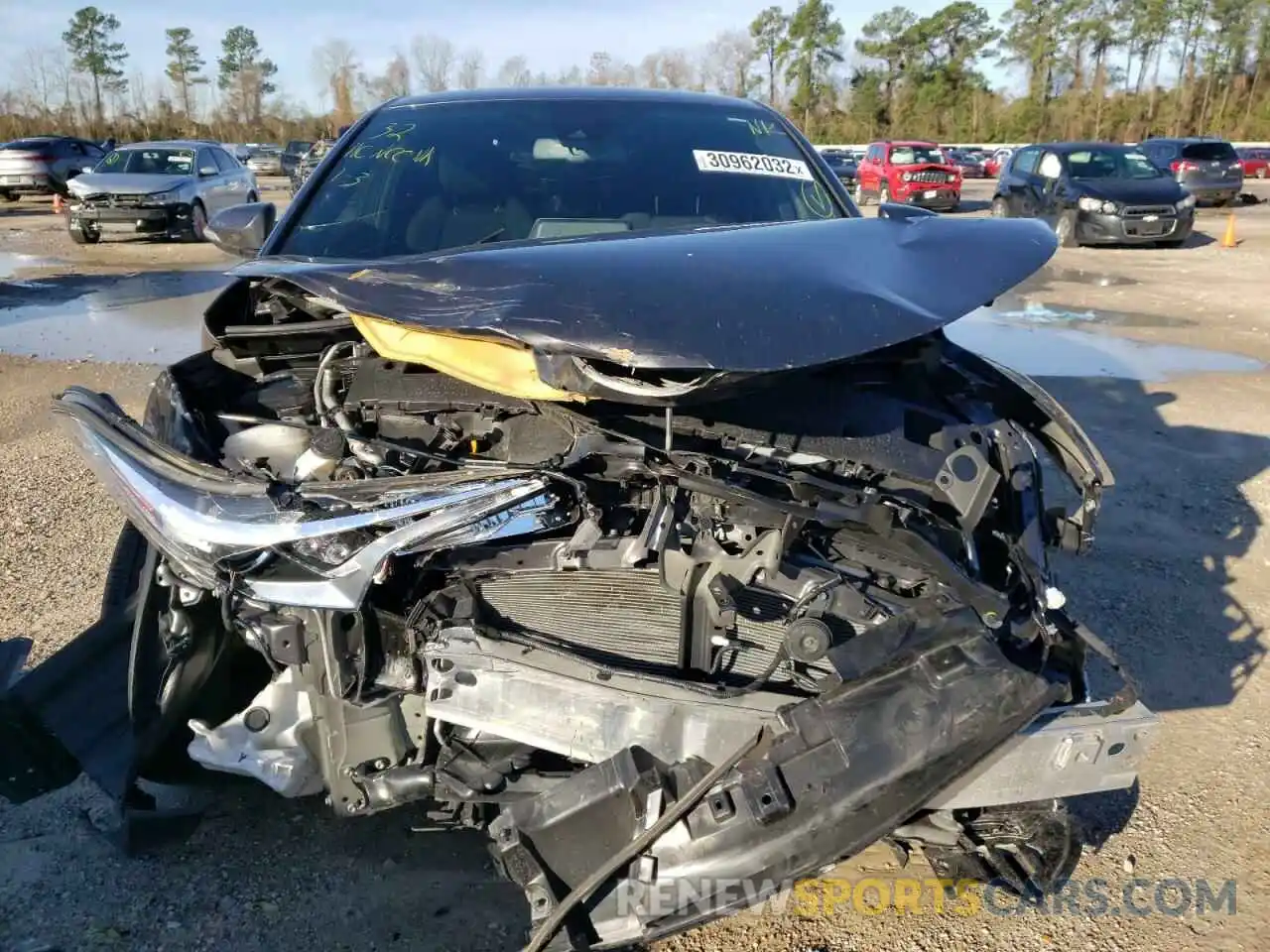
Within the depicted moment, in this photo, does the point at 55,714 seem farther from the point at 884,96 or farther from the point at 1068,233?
the point at 884,96

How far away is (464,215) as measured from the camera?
3197 millimetres

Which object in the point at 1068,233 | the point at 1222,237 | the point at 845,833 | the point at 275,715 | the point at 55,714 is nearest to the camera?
the point at 845,833

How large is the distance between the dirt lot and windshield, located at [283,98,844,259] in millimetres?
1757

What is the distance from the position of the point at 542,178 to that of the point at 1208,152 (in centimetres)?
2540

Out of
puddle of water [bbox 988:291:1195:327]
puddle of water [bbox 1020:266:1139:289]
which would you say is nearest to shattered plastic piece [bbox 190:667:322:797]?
puddle of water [bbox 988:291:1195:327]

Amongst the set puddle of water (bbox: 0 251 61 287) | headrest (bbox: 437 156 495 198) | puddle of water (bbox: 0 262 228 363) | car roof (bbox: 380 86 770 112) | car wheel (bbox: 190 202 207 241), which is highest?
car roof (bbox: 380 86 770 112)

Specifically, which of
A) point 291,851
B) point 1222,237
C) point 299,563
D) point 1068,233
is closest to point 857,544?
point 299,563

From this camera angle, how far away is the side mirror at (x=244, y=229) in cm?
322

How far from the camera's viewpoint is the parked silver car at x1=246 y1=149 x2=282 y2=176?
118 ft

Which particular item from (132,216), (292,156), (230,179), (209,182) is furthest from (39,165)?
(132,216)

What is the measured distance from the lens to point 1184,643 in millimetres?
3652

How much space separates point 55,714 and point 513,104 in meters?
2.57

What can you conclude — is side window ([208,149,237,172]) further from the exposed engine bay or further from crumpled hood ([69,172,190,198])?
the exposed engine bay

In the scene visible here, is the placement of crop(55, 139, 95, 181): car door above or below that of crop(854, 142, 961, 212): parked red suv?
above
